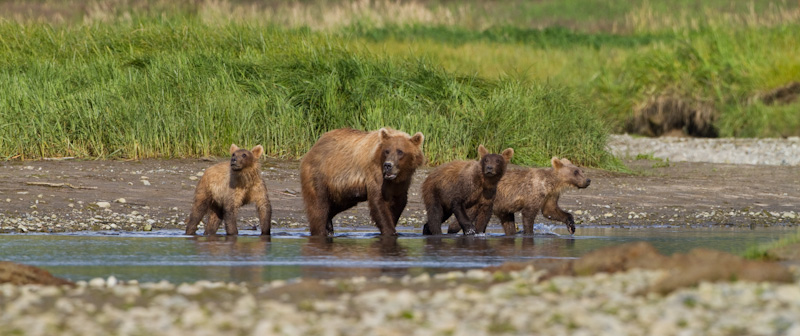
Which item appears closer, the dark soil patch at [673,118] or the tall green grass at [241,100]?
the tall green grass at [241,100]

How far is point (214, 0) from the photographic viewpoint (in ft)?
72.5

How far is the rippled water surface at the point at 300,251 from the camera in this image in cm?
795

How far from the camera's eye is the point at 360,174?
1098 cm

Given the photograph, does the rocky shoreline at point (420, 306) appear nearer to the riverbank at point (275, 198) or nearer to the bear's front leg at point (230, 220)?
the bear's front leg at point (230, 220)

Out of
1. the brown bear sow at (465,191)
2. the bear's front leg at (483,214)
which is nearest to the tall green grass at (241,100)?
the brown bear sow at (465,191)

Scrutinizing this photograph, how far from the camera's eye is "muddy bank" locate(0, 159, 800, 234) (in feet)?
39.9

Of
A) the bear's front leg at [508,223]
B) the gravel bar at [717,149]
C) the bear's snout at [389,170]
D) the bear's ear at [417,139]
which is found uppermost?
the bear's ear at [417,139]

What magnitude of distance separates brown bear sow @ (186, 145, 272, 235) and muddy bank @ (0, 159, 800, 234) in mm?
752

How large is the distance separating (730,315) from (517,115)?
1170 centimetres

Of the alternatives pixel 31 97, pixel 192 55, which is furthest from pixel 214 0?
pixel 31 97

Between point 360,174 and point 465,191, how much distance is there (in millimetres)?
1221

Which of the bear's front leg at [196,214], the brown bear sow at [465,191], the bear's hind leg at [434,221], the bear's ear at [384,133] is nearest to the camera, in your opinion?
the bear's ear at [384,133]

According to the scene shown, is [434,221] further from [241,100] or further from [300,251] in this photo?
[241,100]

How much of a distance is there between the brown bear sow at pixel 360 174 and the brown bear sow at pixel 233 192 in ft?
1.44
